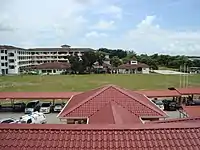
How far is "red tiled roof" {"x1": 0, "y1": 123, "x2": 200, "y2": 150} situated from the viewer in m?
4.63

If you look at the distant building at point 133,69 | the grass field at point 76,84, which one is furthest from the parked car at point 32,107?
the distant building at point 133,69

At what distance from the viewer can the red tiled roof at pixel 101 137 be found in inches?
182

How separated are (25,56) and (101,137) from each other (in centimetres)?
9004

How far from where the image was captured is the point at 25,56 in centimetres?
9162

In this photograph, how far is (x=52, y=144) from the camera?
4660mm

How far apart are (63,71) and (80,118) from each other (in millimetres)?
64487

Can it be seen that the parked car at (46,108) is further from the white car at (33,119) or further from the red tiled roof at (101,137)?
→ the red tiled roof at (101,137)

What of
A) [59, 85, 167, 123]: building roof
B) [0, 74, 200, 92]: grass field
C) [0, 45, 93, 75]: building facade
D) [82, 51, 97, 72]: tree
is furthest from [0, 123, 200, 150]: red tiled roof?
[0, 45, 93, 75]: building facade

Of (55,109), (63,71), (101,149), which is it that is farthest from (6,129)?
(63,71)

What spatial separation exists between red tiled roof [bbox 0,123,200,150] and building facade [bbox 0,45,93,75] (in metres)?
77.6

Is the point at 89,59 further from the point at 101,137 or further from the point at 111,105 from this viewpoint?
the point at 101,137

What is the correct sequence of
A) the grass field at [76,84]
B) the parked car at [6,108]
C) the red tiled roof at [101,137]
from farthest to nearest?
the grass field at [76,84], the parked car at [6,108], the red tiled roof at [101,137]

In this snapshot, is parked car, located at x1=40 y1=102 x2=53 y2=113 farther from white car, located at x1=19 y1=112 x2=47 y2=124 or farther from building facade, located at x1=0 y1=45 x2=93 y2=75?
building facade, located at x1=0 y1=45 x2=93 y2=75

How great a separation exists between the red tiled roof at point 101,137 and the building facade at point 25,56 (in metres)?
77.6
